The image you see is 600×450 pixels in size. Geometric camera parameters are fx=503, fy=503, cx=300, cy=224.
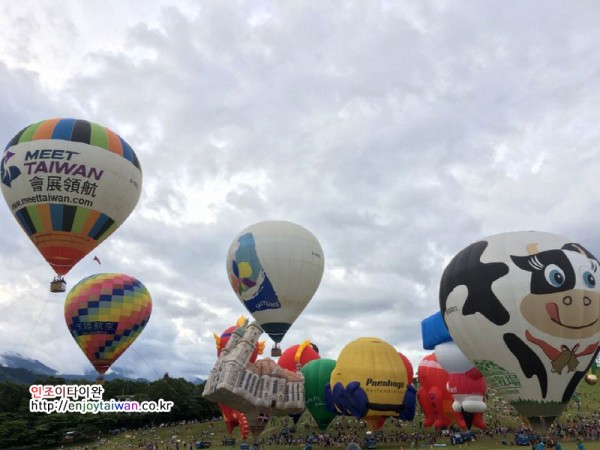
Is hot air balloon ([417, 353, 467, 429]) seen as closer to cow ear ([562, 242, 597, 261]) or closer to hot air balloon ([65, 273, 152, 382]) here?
cow ear ([562, 242, 597, 261])

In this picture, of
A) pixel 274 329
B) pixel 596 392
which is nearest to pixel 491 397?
pixel 596 392

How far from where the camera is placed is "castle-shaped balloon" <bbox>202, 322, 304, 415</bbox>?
96.6ft

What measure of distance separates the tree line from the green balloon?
73.8ft

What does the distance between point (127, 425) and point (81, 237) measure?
35.2 m

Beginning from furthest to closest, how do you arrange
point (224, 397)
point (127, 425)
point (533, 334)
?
1. point (127, 425)
2. point (224, 397)
3. point (533, 334)

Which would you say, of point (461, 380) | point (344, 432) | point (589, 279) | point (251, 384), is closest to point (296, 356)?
point (344, 432)

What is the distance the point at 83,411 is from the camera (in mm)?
51938

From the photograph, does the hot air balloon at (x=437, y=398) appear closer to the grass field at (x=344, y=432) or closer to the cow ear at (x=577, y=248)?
the grass field at (x=344, y=432)

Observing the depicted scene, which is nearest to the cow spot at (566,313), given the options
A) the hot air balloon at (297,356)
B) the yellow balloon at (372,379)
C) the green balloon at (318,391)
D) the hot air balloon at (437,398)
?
the yellow balloon at (372,379)

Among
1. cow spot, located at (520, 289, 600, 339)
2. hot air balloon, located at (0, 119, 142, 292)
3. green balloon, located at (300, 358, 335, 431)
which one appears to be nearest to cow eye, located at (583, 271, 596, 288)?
cow spot, located at (520, 289, 600, 339)

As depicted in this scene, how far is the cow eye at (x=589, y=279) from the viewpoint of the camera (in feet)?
63.4

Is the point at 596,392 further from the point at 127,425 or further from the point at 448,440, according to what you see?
the point at 127,425

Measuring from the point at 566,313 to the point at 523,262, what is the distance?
95.0 inches

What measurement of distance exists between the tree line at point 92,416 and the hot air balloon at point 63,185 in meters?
26.7
